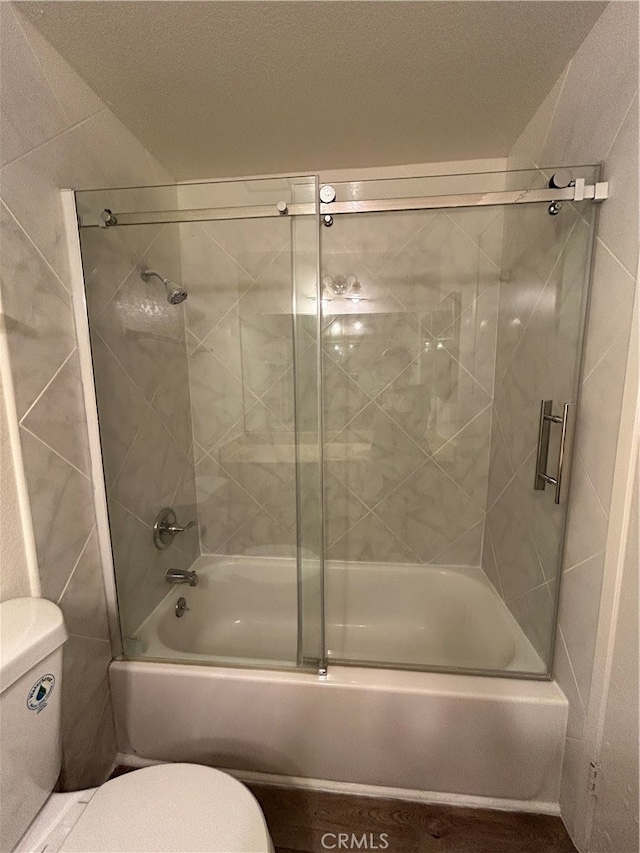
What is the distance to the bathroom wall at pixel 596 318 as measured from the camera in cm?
87

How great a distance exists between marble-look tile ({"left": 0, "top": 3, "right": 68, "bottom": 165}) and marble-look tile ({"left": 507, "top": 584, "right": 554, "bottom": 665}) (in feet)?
6.09

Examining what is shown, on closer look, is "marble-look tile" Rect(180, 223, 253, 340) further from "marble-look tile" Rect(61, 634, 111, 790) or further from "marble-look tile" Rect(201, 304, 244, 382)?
"marble-look tile" Rect(61, 634, 111, 790)

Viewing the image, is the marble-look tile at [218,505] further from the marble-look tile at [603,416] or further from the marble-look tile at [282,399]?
the marble-look tile at [603,416]

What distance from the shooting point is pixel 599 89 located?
95 centimetres

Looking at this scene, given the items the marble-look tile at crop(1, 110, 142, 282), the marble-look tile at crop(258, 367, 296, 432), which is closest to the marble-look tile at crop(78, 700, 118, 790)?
the marble-look tile at crop(258, 367, 296, 432)

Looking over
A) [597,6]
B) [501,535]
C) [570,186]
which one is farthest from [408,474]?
[597,6]

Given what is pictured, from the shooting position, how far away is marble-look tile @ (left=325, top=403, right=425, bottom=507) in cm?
173

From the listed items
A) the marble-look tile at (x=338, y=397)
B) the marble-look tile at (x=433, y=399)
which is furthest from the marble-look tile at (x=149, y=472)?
the marble-look tile at (x=433, y=399)

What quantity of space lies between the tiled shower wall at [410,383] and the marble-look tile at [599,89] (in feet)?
1.32

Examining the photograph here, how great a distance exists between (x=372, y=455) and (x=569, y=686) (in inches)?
39.7

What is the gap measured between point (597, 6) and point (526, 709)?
1.77m

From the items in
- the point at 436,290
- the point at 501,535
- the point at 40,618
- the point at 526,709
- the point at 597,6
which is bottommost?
the point at 526,709

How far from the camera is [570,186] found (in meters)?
1.00

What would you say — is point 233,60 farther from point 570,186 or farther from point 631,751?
point 631,751
